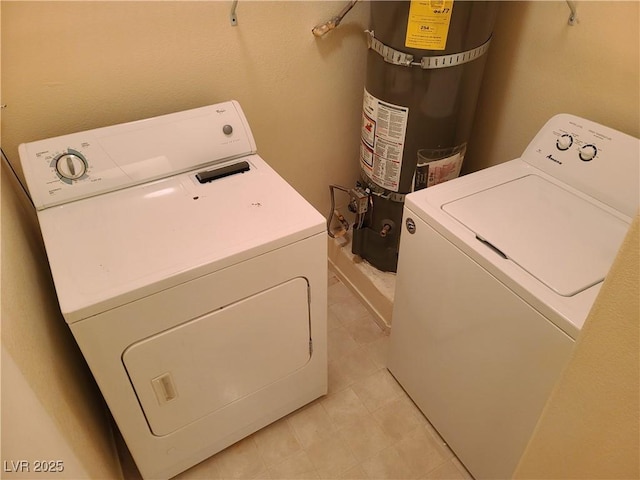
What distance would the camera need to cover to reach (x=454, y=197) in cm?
119

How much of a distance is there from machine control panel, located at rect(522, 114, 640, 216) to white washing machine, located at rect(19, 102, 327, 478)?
0.70 metres

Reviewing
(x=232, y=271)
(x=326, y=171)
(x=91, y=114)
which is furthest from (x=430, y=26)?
(x=91, y=114)

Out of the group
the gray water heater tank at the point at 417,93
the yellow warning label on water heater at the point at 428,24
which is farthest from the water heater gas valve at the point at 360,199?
the yellow warning label on water heater at the point at 428,24

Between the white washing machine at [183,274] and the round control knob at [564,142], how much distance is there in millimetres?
724

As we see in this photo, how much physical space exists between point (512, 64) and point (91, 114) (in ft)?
4.33

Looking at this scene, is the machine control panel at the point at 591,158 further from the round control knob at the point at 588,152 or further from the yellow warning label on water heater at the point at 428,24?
the yellow warning label on water heater at the point at 428,24

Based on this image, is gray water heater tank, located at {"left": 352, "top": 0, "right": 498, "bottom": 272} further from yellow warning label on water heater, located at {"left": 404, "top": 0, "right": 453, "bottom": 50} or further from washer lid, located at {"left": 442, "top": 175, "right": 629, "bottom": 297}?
washer lid, located at {"left": 442, "top": 175, "right": 629, "bottom": 297}

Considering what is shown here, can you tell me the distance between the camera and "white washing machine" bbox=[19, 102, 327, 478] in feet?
3.16

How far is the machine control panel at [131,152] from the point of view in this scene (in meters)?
1.16

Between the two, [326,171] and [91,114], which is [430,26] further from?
[91,114]

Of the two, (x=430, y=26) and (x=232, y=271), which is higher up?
(x=430, y=26)

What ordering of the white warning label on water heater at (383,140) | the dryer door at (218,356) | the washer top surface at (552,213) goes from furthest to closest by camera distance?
the white warning label on water heater at (383,140) < the dryer door at (218,356) < the washer top surface at (552,213)

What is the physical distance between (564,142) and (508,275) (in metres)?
0.55

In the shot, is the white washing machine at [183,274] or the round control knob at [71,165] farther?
the round control knob at [71,165]
